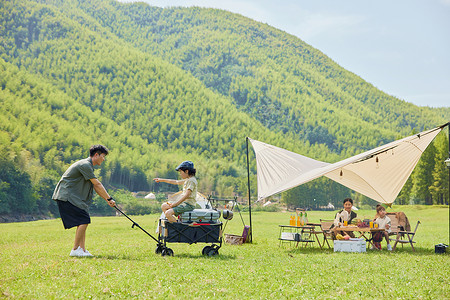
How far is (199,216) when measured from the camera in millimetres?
7977

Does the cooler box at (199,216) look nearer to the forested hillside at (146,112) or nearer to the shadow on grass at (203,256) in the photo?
the shadow on grass at (203,256)

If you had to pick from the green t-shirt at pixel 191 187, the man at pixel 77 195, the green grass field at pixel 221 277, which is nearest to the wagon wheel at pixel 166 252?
the green grass field at pixel 221 277

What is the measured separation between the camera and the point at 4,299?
4.53m

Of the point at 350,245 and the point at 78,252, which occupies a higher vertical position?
the point at 78,252

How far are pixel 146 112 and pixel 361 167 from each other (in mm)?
126431

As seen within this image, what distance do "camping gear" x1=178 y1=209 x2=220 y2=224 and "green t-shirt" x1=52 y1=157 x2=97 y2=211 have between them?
1.66 metres

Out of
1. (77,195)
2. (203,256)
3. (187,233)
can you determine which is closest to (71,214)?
(77,195)

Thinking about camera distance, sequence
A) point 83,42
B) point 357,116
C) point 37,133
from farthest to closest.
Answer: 1. point 357,116
2. point 83,42
3. point 37,133

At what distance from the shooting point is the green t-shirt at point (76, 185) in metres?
7.10

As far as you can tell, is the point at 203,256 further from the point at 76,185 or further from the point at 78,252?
the point at 76,185

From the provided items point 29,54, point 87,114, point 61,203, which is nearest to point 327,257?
point 61,203

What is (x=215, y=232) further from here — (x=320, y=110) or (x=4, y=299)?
(x=320, y=110)

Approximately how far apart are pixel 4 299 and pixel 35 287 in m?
0.48

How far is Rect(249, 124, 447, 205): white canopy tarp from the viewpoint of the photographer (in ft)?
34.8
